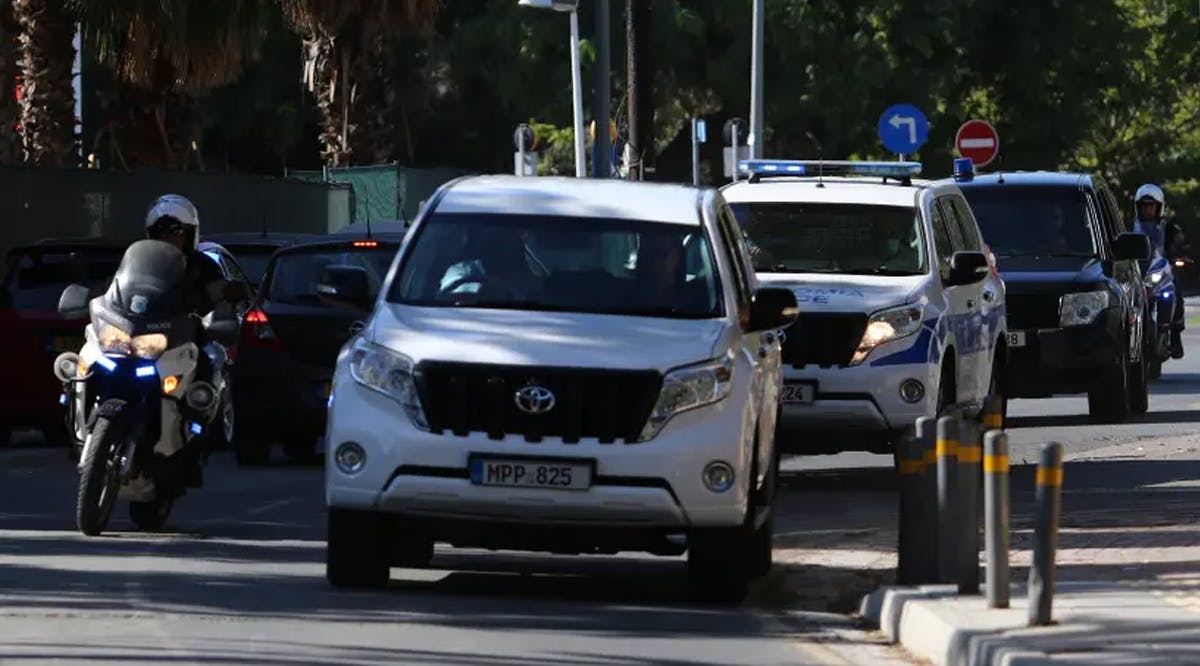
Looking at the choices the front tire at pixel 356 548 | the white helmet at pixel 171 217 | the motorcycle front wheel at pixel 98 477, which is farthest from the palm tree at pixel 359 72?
the front tire at pixel 356 548

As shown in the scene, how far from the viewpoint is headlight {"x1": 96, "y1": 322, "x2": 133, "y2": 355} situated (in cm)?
1509

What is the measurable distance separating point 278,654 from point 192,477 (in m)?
5.06

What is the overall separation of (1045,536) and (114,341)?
6.01m

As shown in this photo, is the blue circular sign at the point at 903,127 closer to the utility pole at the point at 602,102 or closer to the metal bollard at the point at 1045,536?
the utility pole at the point at 602,102

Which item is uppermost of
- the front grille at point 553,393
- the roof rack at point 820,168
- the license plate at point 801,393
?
the roof rack at point 820,168

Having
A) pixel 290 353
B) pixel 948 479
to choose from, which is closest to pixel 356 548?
pixel 948 479

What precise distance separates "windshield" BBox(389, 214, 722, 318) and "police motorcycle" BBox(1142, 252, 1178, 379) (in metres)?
16.4

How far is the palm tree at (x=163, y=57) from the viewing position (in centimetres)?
Result: 2889

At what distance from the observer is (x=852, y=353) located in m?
18.0

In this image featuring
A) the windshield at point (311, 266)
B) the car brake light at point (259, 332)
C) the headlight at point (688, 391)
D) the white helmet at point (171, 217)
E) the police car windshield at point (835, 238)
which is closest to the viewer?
the headlight at point (688, 391)

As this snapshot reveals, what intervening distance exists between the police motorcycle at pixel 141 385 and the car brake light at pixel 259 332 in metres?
5.39

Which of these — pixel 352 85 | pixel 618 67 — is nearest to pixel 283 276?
pixel 352 85

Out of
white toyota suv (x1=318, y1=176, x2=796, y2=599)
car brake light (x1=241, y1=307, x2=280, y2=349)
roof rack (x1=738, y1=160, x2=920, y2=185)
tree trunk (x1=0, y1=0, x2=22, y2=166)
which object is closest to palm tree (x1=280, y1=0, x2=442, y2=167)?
tree trunk (x1=0, y1=0, x2=22, y2=166)

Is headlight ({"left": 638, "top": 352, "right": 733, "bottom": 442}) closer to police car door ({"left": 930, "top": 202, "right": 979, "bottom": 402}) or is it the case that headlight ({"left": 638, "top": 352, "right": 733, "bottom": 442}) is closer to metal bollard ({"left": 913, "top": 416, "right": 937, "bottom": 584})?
metal bollard ({"left": 913, "top": 416, "right": 937, "bottom": 584})
